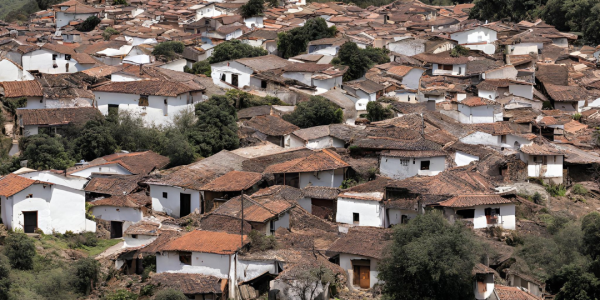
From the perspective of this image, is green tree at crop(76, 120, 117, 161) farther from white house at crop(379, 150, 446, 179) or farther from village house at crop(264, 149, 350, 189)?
white house at crop(379, 150, 446, 179)

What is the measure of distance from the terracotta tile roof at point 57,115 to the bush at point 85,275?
11.0 meters

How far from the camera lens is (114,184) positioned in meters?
27.5

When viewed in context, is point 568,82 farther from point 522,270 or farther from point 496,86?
point 522,270

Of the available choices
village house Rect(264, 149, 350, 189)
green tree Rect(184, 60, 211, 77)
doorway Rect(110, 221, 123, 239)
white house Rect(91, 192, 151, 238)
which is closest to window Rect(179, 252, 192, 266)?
white house Rect(91, 192, 151, 238)

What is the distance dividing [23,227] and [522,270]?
1479cm

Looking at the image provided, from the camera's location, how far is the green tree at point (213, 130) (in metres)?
31.4

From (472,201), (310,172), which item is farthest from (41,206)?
(472,201)

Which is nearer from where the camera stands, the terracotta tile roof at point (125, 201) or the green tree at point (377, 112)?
the terracotta tile roof at point (125, 201)

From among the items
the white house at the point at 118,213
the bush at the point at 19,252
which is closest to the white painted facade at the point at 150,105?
the white house at the point at 118,213

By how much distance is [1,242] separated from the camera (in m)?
22.2

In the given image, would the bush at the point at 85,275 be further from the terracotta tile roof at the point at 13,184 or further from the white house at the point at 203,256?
the terracotta tile roof at the point at 13,184

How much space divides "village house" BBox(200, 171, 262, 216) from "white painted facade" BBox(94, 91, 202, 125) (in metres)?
6.52

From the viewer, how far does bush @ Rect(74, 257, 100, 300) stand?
2092cm

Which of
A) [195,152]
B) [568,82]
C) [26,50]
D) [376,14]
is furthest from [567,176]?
[376,14]
